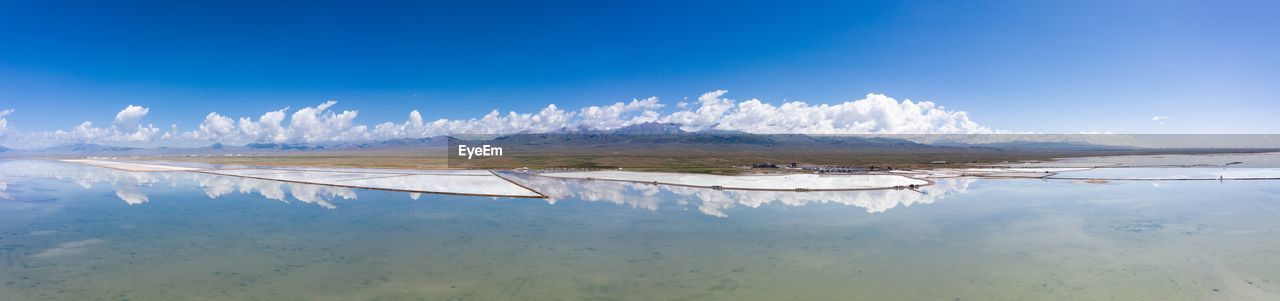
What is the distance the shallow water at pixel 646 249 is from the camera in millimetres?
12523

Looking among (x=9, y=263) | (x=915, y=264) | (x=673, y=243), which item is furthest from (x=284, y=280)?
(x=915, y=264)

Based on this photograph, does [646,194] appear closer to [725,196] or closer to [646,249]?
[725,196]

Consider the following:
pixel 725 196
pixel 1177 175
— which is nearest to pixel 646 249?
pixel 725 196

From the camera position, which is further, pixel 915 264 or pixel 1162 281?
pixel 915 264

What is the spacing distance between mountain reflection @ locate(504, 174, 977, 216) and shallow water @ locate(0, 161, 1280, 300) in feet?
1.39

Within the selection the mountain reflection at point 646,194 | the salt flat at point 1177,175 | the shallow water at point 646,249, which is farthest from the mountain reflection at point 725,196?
the salt flat at point 1177,175

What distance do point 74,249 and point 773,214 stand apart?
22823 mm

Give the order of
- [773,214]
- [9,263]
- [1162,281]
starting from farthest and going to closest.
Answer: [773,214]
[9,263]
[1162,281]

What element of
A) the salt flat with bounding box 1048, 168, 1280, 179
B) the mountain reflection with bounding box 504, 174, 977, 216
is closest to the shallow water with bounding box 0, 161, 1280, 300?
the mountain reflection with bounding box 504, 174, 977, 216

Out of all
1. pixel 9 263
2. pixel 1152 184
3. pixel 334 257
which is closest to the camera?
pixel 9 263

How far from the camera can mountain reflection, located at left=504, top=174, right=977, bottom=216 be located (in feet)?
91.4

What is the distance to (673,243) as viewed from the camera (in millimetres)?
17656

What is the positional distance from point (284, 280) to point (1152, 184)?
5113 cm

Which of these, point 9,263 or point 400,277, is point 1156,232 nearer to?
point 400,277
